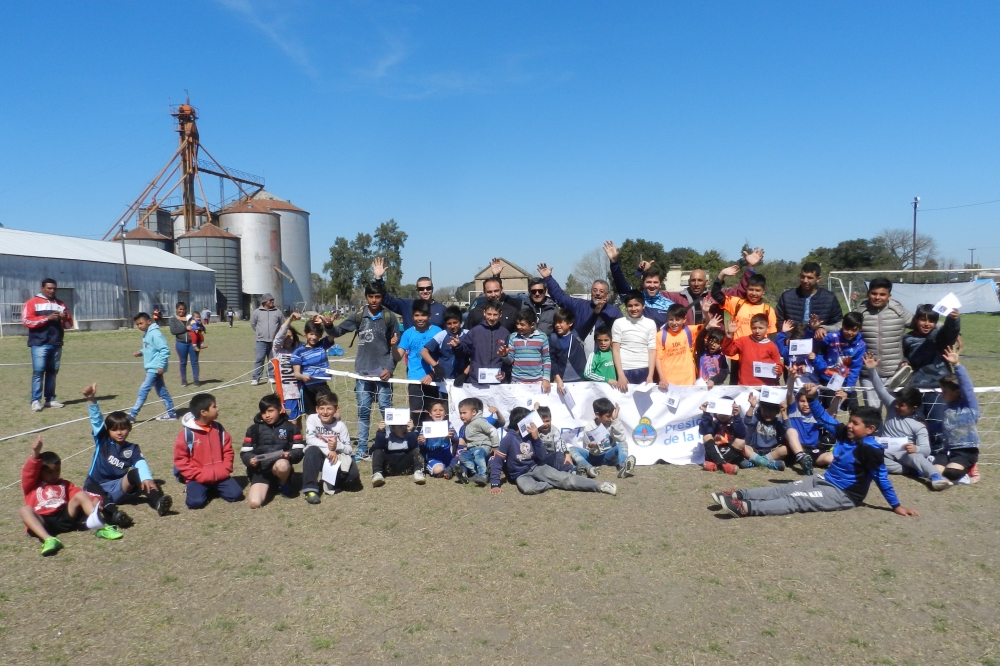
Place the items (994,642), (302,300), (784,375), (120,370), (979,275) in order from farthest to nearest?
(302,300)
(979,275)
(120,370)
(784,375)
(994,642)

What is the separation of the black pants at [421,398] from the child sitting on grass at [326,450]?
42.8 inches

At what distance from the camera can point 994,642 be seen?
3562 mm

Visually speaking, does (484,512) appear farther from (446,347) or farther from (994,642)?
(994,642)

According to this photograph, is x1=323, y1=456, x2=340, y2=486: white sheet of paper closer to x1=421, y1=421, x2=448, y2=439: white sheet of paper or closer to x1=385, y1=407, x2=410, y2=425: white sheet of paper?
x1=385, y1=407, x2=410, y2=425: white sheet of paper

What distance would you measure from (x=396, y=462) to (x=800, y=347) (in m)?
4.75

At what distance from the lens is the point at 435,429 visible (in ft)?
22.2

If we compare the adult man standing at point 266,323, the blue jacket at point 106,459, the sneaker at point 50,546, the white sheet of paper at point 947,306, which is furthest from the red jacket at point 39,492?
the white sheet of paper at point 947,306

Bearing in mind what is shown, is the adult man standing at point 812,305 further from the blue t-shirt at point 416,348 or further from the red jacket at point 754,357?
the blue t-shirt at point 416,348

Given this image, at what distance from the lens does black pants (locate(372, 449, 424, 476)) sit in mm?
6863

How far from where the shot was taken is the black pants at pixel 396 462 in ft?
22.5

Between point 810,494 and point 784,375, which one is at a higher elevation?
point 784,375

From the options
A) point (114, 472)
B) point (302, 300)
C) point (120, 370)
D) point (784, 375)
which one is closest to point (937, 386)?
point (784, 375)

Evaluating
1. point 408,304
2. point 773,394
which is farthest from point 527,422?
point 773,394

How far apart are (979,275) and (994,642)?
Result: 83.9 ft
